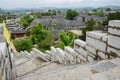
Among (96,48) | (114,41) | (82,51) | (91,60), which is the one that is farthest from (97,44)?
(82,51)

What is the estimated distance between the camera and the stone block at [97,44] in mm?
4193

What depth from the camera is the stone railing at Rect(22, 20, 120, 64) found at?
3839 mm

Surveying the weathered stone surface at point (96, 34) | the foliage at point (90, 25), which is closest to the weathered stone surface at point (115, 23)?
the weathered stone surface at point (96, 34)

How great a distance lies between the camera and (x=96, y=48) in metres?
4.44

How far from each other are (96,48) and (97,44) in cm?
12

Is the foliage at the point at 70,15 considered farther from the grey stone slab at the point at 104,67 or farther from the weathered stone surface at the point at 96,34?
the grey stone slab at the point at 104,67

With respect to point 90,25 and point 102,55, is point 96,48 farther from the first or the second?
point 90,25

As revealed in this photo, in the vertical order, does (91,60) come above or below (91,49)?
below

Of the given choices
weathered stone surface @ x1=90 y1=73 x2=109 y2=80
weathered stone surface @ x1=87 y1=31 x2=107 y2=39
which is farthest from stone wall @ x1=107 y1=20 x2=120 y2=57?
weathered stone surface @ x1=90 y1=73 x2=109 y2=80

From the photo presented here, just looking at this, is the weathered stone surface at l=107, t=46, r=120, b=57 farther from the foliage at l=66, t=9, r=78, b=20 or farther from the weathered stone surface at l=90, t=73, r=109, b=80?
the foliage at l=66, t=9, r=78, b=20

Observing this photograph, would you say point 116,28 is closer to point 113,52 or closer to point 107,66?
point 113,52

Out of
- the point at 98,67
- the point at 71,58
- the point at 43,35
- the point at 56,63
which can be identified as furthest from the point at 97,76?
the point at 43,35

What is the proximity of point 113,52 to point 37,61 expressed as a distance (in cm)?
355

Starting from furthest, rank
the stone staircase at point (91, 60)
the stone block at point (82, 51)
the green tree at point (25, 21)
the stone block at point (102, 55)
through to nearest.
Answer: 1. the green tree at point (25, 21)
2. the stone block at point (82, 51)
3. the stone block at point (102, 55)
4. the stone staircase at point (91, 60)
